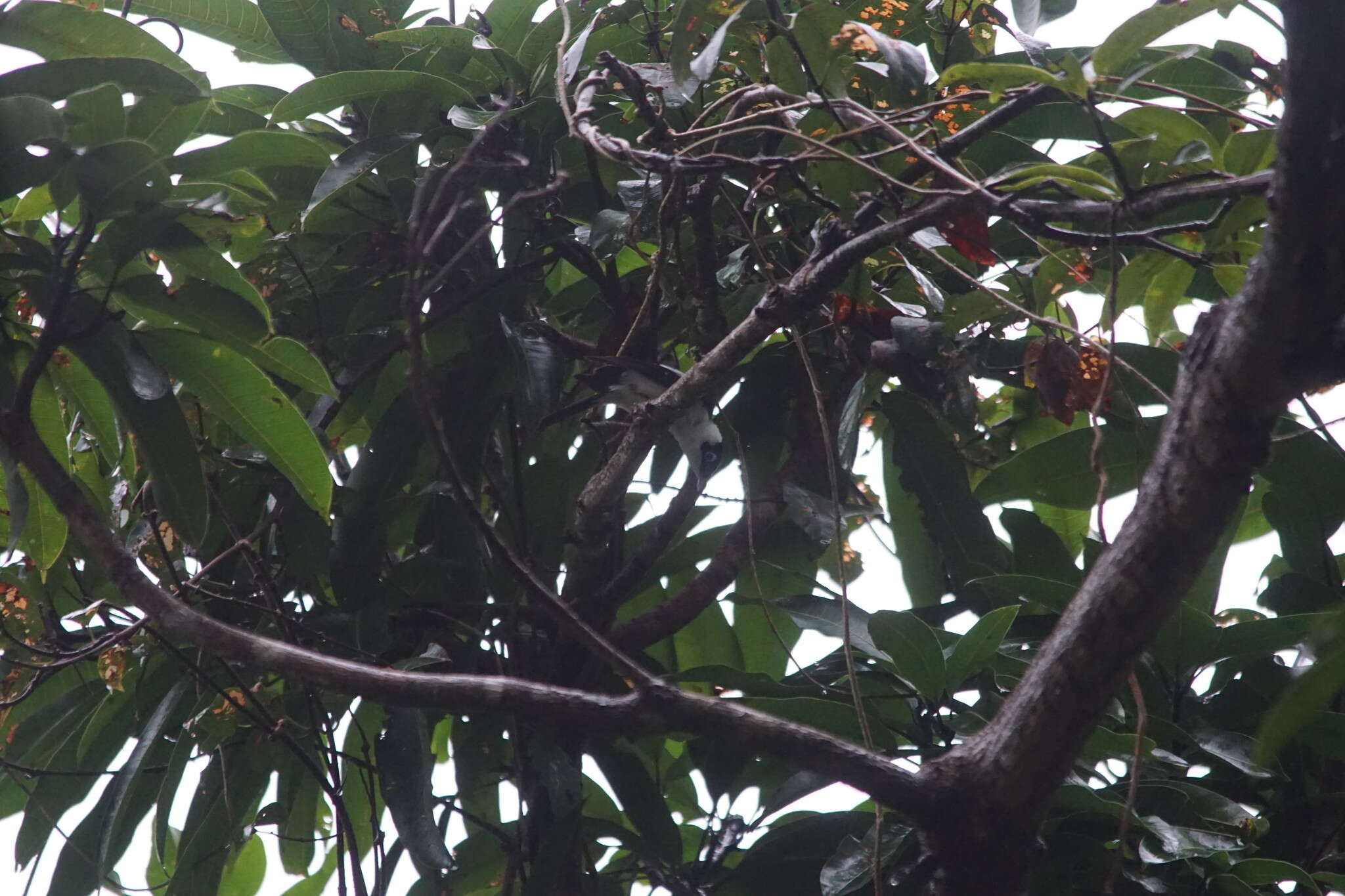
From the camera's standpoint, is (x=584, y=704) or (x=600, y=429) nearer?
(x=584, y=704)

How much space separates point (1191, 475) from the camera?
1.65 feet

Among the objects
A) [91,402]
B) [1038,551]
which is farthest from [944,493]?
[91,402]

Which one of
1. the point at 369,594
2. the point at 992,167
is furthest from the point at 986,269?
the point at 369,594

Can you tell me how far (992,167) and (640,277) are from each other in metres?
0.37

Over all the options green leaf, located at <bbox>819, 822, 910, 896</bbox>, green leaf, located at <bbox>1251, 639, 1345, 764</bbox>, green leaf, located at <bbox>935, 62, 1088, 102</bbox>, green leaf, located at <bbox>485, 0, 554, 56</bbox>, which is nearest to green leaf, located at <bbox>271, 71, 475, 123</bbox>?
green leaf, located at <bbox>485, 0, 554, 56</bbox>

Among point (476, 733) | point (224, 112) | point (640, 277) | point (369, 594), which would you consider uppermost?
point (224, 112)

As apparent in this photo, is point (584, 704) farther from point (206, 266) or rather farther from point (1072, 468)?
→ point (1072, 468)

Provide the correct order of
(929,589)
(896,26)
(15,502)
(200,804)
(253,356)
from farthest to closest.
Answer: (929,589)
(200,804)
(896,26)
(253,356)
(15,502)

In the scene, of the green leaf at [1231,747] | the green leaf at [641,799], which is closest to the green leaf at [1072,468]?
the green leaf at [1231,747]

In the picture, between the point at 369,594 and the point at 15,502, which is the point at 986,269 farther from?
the point at 15,502

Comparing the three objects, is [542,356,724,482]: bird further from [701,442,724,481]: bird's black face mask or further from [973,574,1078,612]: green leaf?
[973,574,1078,612]: green leaf

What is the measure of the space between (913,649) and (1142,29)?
1.61ft

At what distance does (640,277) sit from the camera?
1154 mm

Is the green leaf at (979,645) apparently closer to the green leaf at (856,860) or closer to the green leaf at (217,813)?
the green leaf at (856,860)
